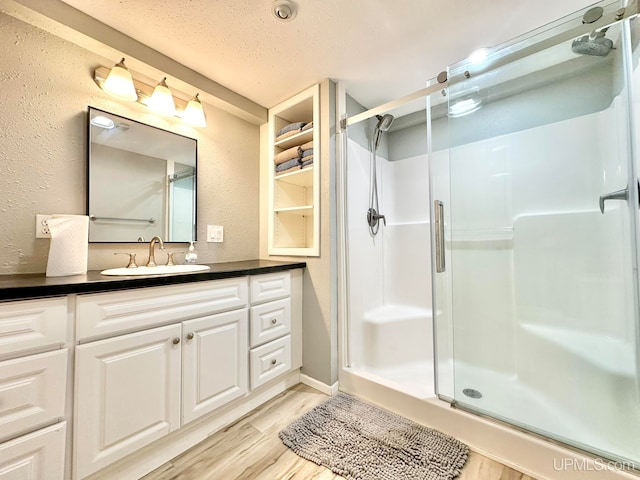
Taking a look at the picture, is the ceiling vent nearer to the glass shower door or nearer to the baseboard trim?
the glass shower door

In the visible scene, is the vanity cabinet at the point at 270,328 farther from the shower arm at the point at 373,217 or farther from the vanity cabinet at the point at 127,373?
the shower arm at the point at 373,217

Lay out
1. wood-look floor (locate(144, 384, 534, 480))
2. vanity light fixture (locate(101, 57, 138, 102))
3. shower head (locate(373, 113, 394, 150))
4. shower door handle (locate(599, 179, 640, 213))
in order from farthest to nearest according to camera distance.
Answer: shower head (locate(373, 113, 394, 150)) < vanity light fixture (locate(101, 57, 138, 102)) < shower door handle (locate(599, 179, 640, 213)) < wood-look floor (locate(144, 384, 534, 480))

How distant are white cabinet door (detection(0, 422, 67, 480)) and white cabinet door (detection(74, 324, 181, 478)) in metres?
0.05

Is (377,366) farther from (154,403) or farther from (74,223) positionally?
(74,223)

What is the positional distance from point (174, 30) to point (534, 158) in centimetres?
225

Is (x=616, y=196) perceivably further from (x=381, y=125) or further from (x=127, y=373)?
(x=127, y=373)

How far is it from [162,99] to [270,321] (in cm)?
150

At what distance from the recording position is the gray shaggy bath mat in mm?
1104

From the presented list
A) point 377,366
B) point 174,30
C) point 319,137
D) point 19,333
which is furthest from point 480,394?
point 174,30

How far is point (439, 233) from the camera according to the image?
1515mm

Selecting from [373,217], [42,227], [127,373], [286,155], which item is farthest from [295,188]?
[127,373]

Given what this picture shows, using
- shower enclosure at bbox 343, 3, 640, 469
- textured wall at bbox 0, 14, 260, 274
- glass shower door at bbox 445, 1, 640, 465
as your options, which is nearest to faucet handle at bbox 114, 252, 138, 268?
textured wall at bbox 0, 14, 260, 274

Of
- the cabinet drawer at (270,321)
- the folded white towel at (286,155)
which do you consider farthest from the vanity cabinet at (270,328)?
the folded white towel at (286,155)

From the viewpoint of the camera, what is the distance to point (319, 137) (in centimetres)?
182
